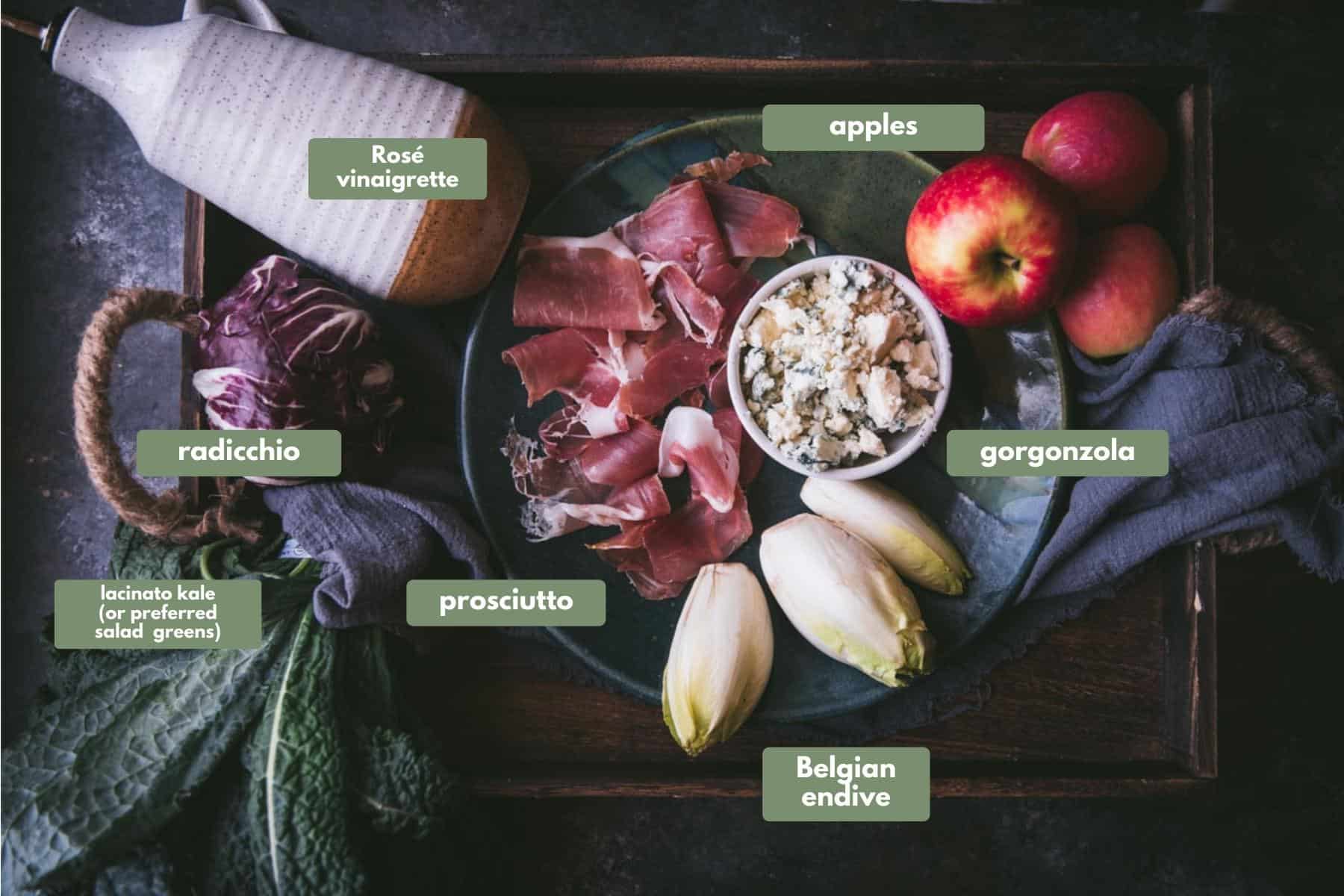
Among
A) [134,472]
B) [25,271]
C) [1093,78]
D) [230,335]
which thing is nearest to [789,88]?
[1093,78]

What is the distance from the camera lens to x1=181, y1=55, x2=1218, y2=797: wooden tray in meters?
1.07

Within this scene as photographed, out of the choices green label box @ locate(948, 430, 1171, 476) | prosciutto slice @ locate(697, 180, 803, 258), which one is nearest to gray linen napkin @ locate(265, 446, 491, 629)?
prosciutto slice @ locate(697, 180, 803, 258)

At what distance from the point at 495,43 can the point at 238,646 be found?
910 millimetres

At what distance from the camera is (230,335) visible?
38.8 inches

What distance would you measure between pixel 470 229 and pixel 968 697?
77 centimetres

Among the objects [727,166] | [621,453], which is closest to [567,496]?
[621,453]

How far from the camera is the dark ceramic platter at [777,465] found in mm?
1064

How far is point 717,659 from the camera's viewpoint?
3.35ft

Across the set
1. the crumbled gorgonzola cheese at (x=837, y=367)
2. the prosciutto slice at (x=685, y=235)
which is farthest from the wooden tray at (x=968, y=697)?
the crumbled gorgonzola cheese at (x=837, y=367)

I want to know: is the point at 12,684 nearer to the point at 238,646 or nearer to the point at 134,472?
the point at 134,472

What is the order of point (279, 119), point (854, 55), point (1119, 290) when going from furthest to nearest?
point (854, 55) < point (1119, 290) < point (279, 119)

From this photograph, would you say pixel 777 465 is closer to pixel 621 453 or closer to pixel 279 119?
pixel 621 453

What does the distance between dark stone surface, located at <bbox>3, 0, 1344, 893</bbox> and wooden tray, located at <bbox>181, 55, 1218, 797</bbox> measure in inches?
10.0

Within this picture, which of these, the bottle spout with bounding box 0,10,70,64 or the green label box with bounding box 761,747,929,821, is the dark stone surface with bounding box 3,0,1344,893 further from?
the bottle spout with bounding box 0,10,70,64
